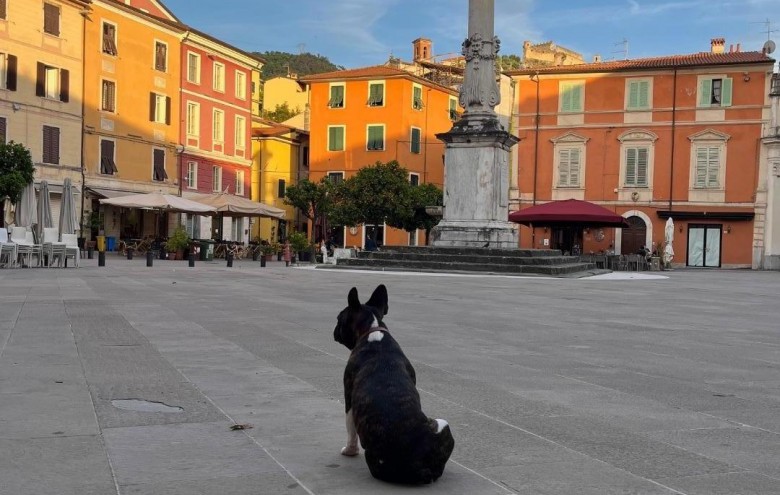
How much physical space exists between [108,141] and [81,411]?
38.8m

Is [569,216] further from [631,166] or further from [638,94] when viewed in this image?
[638,94]

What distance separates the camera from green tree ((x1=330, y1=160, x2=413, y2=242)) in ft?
145

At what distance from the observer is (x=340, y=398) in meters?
6.04

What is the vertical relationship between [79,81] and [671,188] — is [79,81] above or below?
above

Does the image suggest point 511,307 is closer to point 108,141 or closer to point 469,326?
point 469,326

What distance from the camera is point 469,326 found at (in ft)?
36.6

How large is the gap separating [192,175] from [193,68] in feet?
20.5

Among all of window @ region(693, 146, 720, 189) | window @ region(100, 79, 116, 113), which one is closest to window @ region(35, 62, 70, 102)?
window @ region(100, 79, 116, 113)

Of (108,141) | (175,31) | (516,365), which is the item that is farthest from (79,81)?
(516,365)

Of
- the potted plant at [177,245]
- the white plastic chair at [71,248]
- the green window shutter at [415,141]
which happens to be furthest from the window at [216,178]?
the white plastic chair at [71,248]

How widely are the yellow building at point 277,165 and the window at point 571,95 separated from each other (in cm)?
2131

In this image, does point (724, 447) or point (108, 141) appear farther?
point (108, 141)

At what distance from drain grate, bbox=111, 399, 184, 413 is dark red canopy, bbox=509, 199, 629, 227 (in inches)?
1123

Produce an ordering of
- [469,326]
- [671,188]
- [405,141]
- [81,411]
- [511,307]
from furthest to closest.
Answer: [405,141] → [671,188] → [511,307] → [469,326] → [81,411]
